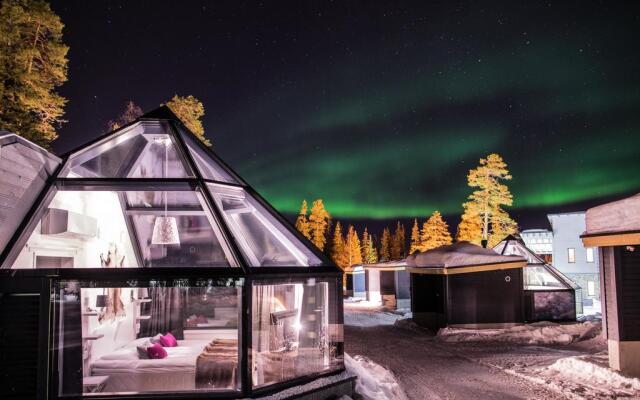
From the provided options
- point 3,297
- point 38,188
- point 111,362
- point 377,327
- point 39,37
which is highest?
point 39,37

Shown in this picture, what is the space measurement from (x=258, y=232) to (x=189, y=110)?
16.6 m

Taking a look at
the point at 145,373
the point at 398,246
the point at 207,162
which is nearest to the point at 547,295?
the point at 207,162

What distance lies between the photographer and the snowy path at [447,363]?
339 inches

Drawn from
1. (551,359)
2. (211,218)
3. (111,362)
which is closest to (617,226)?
(551,359)

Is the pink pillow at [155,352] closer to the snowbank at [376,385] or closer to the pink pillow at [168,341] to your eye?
the pink pillow at [168,341]

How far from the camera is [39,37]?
14.3m

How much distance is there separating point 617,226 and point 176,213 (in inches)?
307

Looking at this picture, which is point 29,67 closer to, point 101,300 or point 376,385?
point 101,300

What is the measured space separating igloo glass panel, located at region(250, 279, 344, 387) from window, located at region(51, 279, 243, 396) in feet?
0.99

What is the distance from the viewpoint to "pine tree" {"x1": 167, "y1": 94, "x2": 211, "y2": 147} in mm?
22469

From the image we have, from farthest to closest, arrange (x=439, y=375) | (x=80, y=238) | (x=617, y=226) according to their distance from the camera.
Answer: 1. (x=439, y=375)
2. (x=617, y=226)
3. (x=80, y=238)

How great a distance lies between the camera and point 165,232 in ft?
26.6

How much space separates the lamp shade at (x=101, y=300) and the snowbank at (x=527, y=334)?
9.90m

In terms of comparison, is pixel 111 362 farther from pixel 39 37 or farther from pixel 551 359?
pixel 39 37
